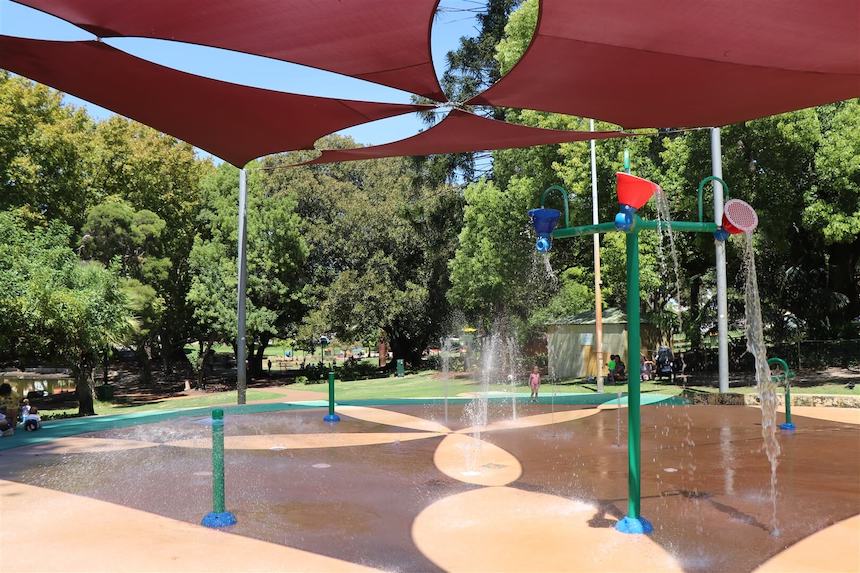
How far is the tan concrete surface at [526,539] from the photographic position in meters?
5.18

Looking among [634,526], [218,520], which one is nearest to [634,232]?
[634,526]

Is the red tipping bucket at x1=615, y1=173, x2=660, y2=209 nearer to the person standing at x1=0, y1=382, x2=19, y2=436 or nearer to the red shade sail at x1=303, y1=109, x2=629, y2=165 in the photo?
the red shade sail at x1=303, y1=109, x2=629, y2=165

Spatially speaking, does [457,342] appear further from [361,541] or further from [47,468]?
[361,541]

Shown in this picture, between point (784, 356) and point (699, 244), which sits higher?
point (699, 244)

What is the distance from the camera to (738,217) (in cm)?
635

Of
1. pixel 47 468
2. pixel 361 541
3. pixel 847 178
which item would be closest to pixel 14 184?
pixel 47 468

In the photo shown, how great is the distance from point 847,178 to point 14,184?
27.1 metres

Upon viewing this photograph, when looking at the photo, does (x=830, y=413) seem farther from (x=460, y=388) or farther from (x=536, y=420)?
(x=460, y=388)

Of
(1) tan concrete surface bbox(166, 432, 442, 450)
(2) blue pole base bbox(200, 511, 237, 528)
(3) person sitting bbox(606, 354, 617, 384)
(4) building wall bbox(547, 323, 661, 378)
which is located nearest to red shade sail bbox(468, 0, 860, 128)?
(2) blue pole base bbox(200, 511, 237, 528)

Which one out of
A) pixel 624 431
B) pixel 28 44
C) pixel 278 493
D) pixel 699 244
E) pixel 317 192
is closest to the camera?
pixel 28 44

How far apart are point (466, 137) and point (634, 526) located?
13.9 ft

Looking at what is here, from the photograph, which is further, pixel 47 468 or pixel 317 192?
pixel 317 192

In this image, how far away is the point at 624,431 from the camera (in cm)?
1197

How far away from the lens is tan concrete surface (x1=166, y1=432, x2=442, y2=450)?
1093cm
